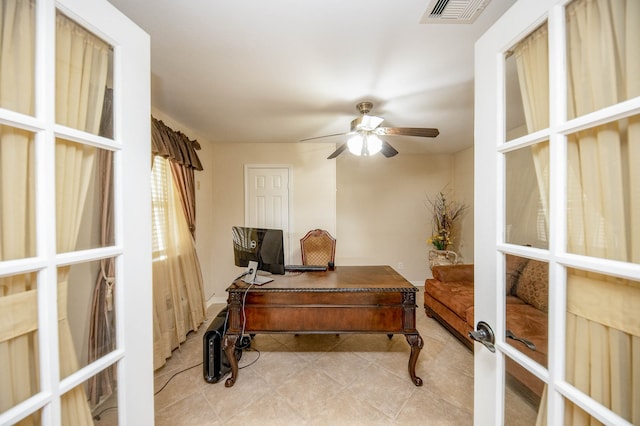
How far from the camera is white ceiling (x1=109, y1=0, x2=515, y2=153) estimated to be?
1.20m

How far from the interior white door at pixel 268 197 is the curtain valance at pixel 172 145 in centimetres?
92

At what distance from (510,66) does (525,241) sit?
0.63 meters

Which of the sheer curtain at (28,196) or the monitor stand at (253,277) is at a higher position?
the sheer curtain at (28,196)

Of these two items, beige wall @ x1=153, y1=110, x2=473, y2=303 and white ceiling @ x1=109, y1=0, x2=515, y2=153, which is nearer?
white ceiling @ x1=109, y1=0, x2=515, y2=153

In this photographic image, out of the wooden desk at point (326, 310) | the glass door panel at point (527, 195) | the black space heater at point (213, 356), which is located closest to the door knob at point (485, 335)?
the glass door panel at point (527, 195)

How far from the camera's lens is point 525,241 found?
2.50ft

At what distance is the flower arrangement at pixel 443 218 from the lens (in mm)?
3961

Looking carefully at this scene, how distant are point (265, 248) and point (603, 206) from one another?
190 centimetres

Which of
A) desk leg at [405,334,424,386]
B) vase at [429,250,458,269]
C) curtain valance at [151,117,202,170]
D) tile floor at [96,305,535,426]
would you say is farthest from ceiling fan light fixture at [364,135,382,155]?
vase at [429,250,458,269]

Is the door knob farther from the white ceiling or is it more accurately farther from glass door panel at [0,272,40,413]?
the white ceiling

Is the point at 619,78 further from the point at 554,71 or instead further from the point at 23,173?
the point at 23,173

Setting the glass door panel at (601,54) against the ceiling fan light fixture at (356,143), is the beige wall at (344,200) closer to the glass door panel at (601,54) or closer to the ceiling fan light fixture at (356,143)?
the ceiling fan light fixture at (356,143)

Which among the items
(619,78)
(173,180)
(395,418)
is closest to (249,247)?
(173,180)

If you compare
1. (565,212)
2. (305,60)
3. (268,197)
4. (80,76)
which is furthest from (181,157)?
(565,212)
